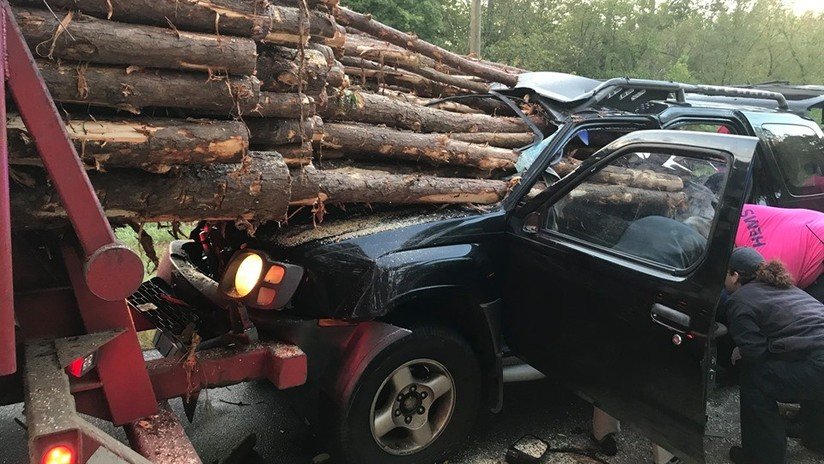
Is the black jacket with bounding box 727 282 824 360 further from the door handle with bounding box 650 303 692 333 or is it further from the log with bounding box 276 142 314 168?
the log with bounding box 276 142 314 168

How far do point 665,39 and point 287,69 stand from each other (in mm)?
17297

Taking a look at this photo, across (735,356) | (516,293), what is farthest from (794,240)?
(516,293)

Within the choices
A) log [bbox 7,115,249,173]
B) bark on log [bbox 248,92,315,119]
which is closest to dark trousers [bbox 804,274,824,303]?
bark on log [bbox 248,92,315,119]

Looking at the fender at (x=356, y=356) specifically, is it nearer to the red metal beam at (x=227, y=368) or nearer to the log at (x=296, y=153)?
the red metal beam at (x=227, y=368)

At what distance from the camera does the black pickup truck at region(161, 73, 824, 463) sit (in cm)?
265

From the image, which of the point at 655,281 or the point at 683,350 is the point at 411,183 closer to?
the point at 655,281

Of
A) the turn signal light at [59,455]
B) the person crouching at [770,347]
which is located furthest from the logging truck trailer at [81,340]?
the person crouching at [770,347]

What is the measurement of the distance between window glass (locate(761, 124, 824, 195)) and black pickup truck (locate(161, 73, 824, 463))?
2.26 metres

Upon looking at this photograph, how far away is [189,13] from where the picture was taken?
98.0 inches

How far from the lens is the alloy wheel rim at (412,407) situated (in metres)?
3.13

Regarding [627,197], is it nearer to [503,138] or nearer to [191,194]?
[503,138]

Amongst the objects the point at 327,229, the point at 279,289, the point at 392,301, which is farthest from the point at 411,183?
the point at 279,289

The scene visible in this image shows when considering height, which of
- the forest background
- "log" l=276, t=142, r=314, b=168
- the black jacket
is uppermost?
the forest background

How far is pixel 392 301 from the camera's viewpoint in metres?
2.96
